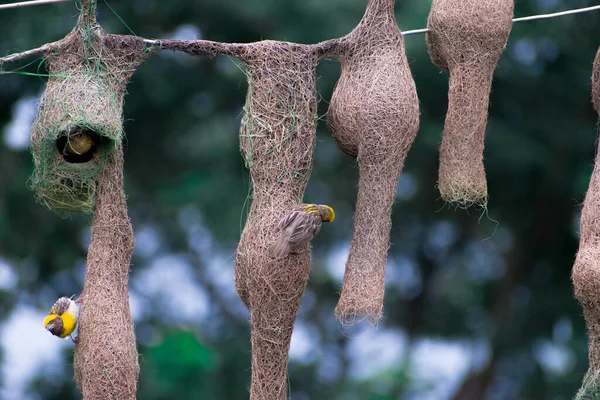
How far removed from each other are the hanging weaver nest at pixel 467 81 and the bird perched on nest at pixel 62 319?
1.17 meters

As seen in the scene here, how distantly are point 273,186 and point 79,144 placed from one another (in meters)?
0.58

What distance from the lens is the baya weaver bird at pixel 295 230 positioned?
3.27 meters

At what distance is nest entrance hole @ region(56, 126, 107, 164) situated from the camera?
3.31m

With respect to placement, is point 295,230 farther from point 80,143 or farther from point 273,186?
point 80,143

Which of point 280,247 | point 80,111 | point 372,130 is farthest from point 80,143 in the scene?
point 372,130

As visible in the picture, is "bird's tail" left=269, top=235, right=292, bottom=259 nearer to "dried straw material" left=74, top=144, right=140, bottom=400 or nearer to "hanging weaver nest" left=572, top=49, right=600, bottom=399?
"dried straw material" left=74, top=144, right=140, bottom=400

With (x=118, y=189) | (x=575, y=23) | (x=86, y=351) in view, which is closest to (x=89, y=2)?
(x=118, y=189)

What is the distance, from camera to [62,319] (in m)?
3.28

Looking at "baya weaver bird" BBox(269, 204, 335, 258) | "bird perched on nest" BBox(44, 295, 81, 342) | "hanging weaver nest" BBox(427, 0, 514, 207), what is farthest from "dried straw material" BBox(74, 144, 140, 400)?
"hanging weaver nest" BBox(427, 0, 514, 207)

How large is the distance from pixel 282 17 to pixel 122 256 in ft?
8.63

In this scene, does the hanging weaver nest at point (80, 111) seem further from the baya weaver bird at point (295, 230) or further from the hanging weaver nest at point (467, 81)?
the hanging weaver nest at point (467, 81)

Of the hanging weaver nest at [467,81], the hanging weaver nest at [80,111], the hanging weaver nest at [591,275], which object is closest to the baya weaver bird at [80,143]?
the hanging weaver nest at [80,111]

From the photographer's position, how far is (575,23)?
620 cm

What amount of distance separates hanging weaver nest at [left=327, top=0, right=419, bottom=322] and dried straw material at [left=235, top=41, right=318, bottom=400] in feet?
0.39
